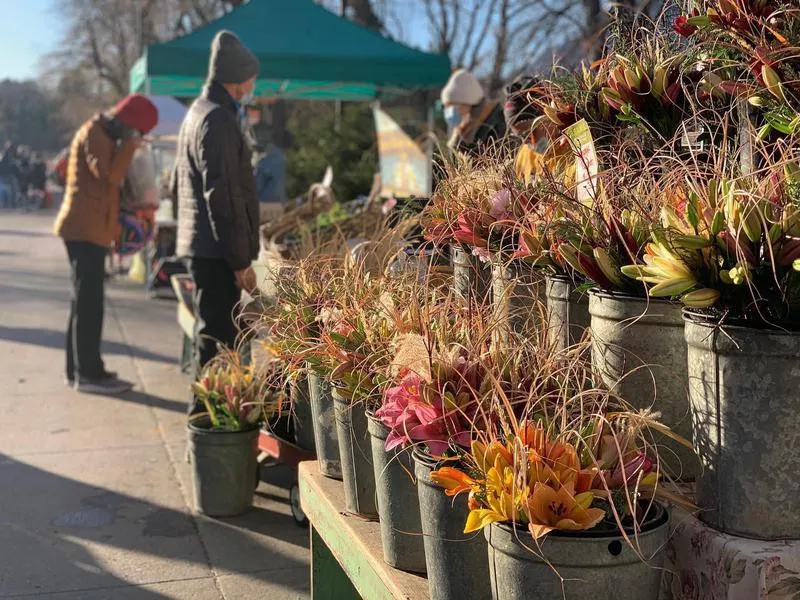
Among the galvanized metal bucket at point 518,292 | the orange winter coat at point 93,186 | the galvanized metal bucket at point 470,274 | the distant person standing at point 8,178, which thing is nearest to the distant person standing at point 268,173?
the orange winter coat at point 93,186

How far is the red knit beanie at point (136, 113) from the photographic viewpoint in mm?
6105

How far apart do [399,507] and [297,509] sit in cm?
204

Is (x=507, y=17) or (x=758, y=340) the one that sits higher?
(x=507, y=17)

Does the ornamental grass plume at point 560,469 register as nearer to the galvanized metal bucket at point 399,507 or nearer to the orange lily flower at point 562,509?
the orange lily flower at point 562,509

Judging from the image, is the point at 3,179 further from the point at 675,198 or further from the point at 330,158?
the point at 675,198

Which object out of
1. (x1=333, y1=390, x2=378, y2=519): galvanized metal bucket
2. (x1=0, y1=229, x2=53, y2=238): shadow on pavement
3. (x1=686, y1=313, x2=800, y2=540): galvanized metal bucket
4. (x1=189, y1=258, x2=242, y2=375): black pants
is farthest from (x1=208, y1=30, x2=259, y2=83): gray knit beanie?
(x1=0, y1=229, x2=53, y2=238): shadow on pavement

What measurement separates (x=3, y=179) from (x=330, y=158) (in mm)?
19872

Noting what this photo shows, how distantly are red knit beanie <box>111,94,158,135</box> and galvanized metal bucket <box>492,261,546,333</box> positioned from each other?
4.37 meters

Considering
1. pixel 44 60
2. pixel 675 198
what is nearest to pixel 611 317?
pixel 675 198

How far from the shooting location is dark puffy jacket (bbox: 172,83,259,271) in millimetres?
4453

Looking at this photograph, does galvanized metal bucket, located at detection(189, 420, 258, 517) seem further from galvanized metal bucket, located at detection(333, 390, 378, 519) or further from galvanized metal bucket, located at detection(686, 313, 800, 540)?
galvanized metal bucket, located at detection(686, 313, 800, 540)

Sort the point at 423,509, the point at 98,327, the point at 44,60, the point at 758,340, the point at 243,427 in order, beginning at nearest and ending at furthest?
the point at 758,340 < the point at 423,509 < the point at 243,427 < the point at 98,327 < the point at 44,60

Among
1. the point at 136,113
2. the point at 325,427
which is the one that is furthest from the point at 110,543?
the point at 136,113

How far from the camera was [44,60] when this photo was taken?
48.2m
